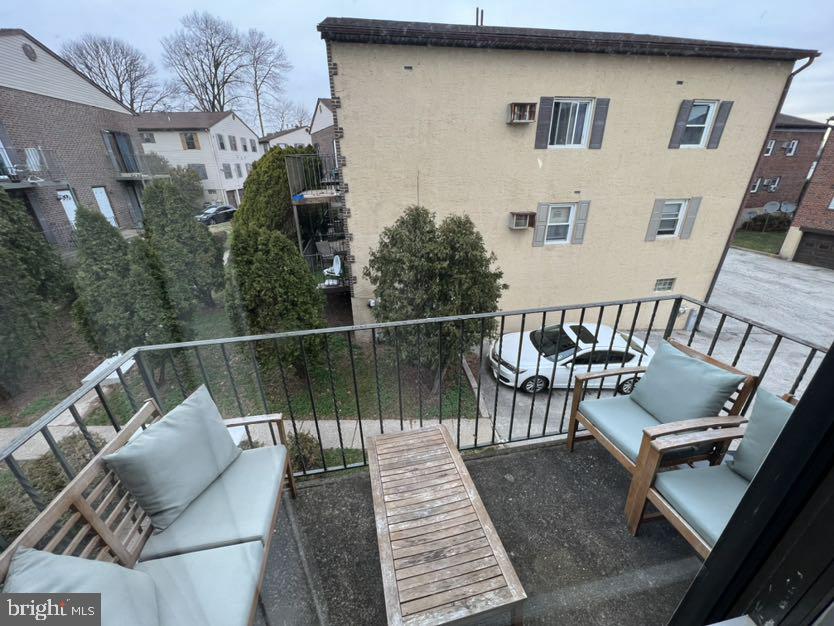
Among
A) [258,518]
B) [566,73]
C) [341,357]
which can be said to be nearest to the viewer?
[258,518]

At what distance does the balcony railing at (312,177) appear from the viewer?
308 inches

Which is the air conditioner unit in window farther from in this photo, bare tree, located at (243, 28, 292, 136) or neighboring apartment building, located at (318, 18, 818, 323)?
bare tree, located at (243, 28, 292, 136)

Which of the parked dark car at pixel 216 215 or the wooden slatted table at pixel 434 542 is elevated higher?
the parked dark car at pixel 216 215

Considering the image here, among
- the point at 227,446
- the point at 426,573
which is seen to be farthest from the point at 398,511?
the point at 227,446

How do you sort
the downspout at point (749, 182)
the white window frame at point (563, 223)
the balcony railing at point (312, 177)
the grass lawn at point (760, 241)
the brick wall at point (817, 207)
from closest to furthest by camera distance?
1. the brick wall at point (817, 207)
2. the grass lawn at point (760, 241)
3. the downspout at point (749, 182)
4. the white window frame at point (563, 223)
5. the balcony railing at point (312, 177)

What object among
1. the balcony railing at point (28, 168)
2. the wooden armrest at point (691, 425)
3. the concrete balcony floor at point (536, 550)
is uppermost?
the balcony railing at point (28, 168)

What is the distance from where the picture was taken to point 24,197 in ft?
4.78

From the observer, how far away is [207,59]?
6.10 ft

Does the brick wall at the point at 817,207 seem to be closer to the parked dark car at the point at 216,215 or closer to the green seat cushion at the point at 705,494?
the green seat cushion at the point at 705,494

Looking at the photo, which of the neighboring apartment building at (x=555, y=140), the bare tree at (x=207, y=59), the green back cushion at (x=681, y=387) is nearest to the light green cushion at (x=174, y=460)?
the bare tree at (x=207, y=59)

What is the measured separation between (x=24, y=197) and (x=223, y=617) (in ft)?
6.17

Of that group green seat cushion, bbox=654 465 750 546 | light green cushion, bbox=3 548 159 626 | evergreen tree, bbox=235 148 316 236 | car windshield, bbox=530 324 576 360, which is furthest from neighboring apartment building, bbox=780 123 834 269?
evergreen tree, bbox=235 148 316 236

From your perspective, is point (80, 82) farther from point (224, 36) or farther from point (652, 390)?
point (652, 390)

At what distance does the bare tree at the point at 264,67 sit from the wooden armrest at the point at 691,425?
272cm
